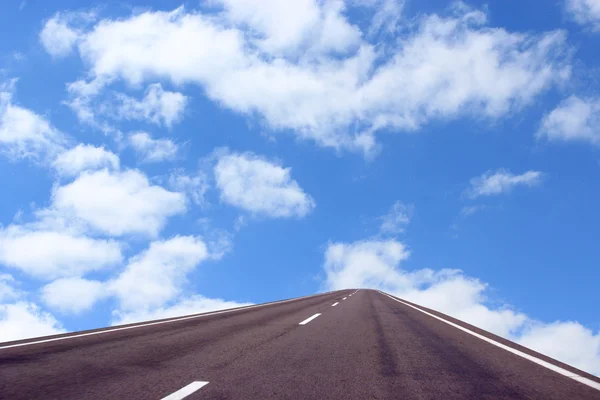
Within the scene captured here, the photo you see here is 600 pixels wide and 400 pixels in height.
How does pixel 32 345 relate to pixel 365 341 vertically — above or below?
above

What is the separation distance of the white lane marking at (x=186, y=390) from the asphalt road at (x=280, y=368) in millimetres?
11

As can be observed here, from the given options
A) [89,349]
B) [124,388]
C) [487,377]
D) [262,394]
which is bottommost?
[487,377]

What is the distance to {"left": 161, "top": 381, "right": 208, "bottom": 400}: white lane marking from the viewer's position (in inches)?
162

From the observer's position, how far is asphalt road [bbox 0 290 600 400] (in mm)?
4457

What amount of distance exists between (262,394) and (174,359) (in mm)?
2499

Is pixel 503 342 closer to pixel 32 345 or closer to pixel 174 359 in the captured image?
pixel 174 359

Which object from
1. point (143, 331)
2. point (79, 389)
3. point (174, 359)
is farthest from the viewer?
point (143, 331)

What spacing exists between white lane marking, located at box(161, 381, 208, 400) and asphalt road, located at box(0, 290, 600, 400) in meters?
0.01

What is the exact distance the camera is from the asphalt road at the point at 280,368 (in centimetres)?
446

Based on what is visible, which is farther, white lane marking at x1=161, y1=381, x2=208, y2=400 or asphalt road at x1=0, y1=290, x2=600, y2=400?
asphalt road at x1=0, y1=290, x2=600, y2=400

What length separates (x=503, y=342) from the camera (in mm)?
8609

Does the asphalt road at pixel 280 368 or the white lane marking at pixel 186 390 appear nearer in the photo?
the white lane marking at pixel 186 390

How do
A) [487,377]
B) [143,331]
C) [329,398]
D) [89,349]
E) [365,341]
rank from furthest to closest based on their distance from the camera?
[143,331]
[365,341]
[89,349]
[487,377]
[329,398]

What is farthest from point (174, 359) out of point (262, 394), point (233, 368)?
point (262, 394)
